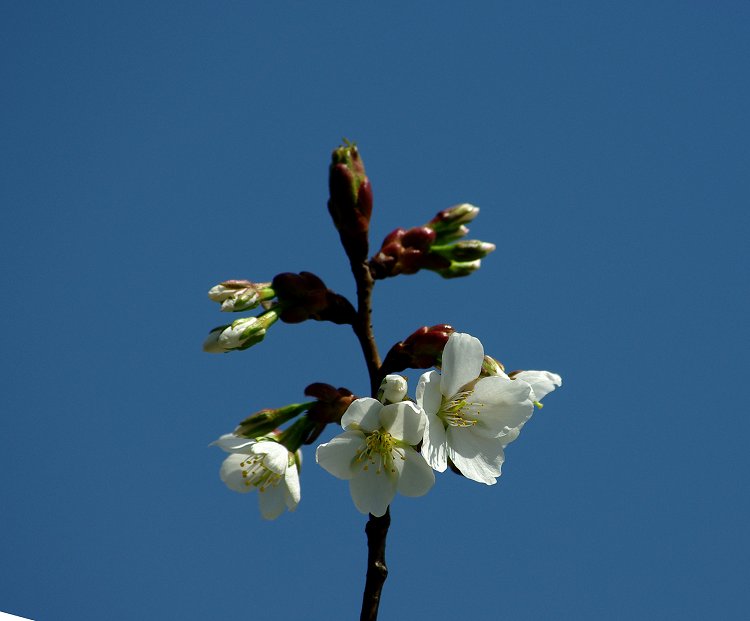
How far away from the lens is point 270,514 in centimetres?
221

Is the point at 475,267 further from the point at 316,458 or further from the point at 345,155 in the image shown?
the point at 316,458

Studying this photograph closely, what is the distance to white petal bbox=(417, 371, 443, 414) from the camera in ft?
6.37

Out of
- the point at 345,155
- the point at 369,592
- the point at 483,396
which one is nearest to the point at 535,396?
the point at 483,396

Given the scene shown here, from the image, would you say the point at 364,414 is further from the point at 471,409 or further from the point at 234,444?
the point at 234,444

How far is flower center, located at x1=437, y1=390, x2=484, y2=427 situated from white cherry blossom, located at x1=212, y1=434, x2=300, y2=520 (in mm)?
494

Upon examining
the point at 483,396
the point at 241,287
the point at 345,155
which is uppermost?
the point at 345,155

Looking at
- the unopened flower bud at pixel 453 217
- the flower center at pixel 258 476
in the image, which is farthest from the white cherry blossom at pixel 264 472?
the unopened flower bud at pixel 453 217

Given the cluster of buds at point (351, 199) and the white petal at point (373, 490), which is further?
the cluster of buds at point (351, 199)

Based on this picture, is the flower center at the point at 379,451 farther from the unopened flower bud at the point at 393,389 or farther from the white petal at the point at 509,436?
the white petal at the point at 509,436

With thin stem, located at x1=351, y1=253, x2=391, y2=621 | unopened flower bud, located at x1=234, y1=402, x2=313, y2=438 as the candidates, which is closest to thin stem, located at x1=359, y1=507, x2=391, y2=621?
thin stem, located at x1=351, y1=253, x2=391, y2=621

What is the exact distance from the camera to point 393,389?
1.90m

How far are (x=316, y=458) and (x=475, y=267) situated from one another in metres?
0.86

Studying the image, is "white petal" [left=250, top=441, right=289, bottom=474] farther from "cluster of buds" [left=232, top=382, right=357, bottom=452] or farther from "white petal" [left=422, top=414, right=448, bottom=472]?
"white petal" [left=422, top=414, right=448, bottom=472]

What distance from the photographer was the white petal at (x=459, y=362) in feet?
6.40
